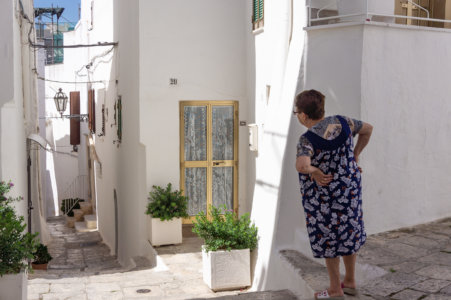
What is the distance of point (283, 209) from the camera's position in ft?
22.9

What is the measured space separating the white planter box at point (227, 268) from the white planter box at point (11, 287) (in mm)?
2594

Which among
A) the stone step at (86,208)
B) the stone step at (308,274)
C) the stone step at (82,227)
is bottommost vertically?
the stone step at (82,227)

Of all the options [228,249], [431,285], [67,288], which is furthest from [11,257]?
[431,285]

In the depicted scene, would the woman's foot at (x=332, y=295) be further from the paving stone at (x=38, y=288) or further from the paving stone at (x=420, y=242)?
the paving stone at (x=38, y=288)

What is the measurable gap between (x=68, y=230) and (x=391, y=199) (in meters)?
15.1

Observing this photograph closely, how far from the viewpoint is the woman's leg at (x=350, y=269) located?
441cm

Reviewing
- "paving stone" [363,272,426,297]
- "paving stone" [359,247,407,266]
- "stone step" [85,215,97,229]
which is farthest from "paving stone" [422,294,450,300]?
"stone step" [85,215,97,229]

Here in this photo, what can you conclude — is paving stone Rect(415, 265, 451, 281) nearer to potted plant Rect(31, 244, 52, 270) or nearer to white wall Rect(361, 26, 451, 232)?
white wall Rect(361, 26, 451, 232)

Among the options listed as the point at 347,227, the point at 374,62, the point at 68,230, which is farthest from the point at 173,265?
the point at 68,230

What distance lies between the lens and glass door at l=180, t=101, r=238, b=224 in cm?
1058

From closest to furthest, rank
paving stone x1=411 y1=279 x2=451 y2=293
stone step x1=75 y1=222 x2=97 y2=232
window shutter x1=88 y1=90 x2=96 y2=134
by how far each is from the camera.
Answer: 1. paving stone x1=411 y1=279 x2=451 y2=293
2. window shutter x1=88 y1=90 x2=96 y2=134
3. stone step x1=75 y1=222 x2=97 y2=232

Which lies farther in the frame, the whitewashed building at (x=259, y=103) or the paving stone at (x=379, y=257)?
the whitewashed building at (x=259, y=103)

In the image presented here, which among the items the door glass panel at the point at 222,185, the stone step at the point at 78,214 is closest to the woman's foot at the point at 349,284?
the door glass panel at the point at 222,185

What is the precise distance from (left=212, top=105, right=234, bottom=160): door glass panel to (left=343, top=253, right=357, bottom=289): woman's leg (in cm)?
631
